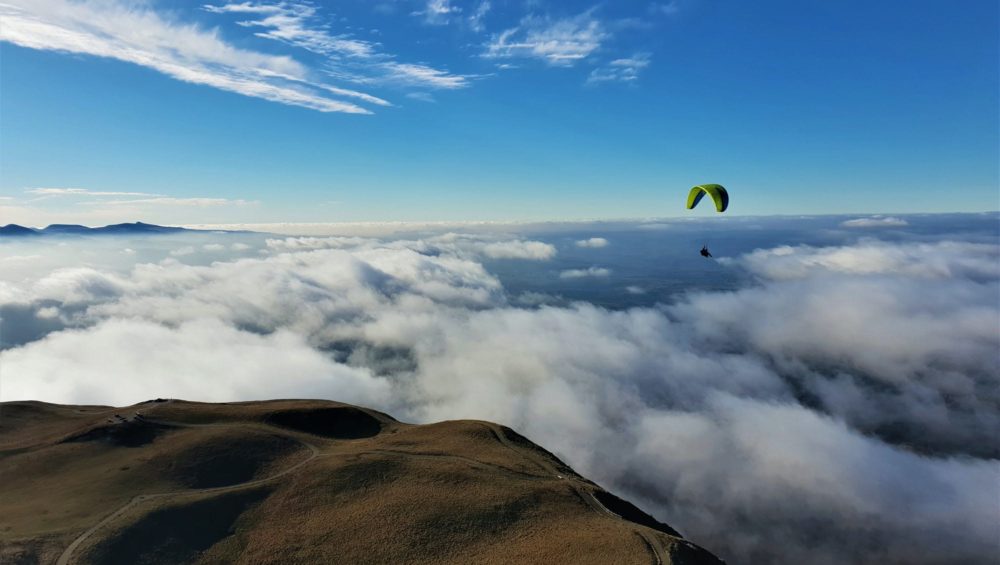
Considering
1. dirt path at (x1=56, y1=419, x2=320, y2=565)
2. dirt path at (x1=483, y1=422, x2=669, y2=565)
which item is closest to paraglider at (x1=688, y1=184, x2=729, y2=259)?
dirt path at (x1=483, y1=422, x2=669, y2=565)

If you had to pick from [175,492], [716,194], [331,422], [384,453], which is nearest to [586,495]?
[384,453]

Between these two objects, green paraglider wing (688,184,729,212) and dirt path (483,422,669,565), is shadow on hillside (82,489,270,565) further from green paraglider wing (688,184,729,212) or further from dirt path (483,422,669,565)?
green paraglider wing (688,184,729,212)

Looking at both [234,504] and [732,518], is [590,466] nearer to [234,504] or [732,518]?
[732,518]

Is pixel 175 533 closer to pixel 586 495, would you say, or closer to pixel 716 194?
pixel 586 495

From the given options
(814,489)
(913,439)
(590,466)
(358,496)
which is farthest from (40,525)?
(913,439)

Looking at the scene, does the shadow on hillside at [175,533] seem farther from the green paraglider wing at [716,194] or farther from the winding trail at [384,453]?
the green paraglider wing at [716,194]

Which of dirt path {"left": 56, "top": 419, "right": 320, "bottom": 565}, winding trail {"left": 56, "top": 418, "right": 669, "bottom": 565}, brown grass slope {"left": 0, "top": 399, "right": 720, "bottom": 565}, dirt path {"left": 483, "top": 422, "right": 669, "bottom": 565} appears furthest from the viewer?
brown grass slope {"left": 0, "top": 399, "right": 720, "bottom": 565}

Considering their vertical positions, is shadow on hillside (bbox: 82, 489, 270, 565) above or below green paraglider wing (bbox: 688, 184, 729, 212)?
below

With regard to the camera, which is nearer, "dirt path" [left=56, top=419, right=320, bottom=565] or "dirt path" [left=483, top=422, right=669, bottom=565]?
"dirt path" [left=56, top=419, right=320, bottom=565]

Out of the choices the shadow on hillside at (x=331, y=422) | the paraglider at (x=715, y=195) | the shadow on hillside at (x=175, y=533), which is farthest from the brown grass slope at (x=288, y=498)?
the paraglider at (x=715, y=195)
